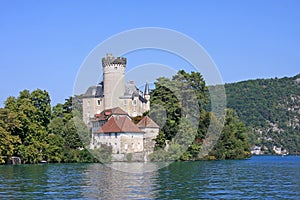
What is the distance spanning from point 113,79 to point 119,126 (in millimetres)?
13883

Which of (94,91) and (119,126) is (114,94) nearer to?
(94,91)

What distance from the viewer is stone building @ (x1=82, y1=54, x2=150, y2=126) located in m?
75.4

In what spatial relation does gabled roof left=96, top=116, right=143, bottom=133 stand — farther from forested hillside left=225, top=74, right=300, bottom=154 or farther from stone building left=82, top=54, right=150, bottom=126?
forested hillside left=225, top=74, right=300, bottom=154

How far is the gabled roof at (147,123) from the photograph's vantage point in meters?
64.5

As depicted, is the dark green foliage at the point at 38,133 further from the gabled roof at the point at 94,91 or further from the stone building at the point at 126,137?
the gabled roof at the point at 94,91

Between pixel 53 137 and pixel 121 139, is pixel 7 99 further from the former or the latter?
pixel 121 139

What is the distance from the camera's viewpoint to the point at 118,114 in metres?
67.6

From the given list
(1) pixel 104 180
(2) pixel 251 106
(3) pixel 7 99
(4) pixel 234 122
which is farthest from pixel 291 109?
(1) pixel 104 180

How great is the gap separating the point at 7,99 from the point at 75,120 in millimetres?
11220

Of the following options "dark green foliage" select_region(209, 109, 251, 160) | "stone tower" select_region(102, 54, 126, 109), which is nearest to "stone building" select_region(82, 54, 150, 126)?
"stone tower" select_region(102, 54, 126, 109)

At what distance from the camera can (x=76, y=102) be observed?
8269cm

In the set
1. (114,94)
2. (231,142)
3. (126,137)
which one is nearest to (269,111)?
(114,94)

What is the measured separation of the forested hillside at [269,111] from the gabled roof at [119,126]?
80.1 m

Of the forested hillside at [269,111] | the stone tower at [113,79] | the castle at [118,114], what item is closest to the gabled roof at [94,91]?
the castle at [118,114]
